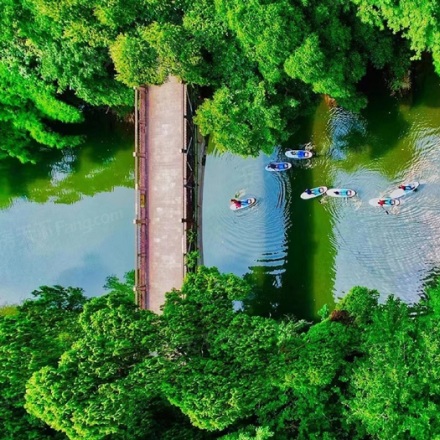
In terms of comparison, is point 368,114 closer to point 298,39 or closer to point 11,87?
point 298,39

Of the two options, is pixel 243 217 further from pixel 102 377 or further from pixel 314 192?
pixel 102 377

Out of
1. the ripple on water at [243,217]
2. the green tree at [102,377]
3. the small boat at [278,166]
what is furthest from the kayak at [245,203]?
the green tree at [102,377]

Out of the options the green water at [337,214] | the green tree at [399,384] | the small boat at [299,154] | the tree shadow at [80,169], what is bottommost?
the green tree at [399,384]

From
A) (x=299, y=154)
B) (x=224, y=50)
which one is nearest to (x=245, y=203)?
(x=299, y=154)

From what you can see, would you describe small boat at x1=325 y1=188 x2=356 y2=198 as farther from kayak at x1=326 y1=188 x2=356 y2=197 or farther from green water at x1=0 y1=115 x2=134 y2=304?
green water at x1=0 y1=115 x2=134 y2=304

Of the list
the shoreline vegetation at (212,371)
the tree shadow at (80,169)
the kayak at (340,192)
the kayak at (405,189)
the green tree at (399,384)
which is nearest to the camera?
the shoreline vegetation at (212,371)

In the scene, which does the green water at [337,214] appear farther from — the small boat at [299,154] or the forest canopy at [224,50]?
the forest canopy at [224,50]

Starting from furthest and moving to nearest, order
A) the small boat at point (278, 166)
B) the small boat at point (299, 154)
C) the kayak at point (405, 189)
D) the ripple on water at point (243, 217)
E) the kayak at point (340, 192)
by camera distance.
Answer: the ripple on water at point (243, 217) < the small boat at point (278, 166) < the small boat at point (299, 154) < the kayak at point (340, 192) < the kayak at point (405, 189)

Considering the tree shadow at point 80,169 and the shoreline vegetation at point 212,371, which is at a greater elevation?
the tree shadow at point 80,169
